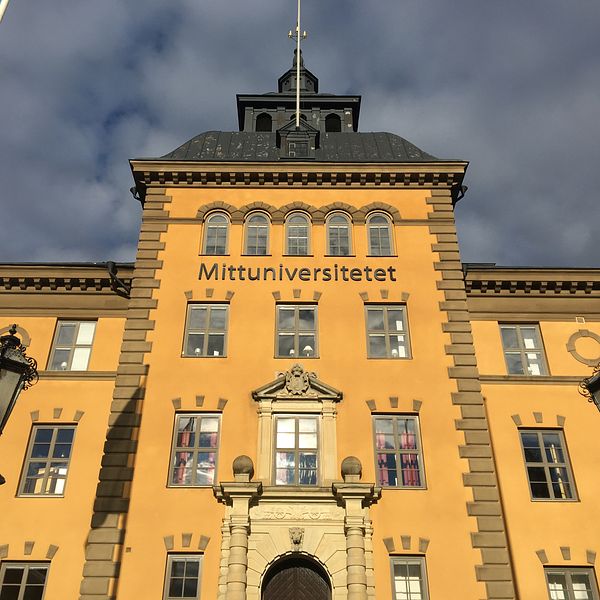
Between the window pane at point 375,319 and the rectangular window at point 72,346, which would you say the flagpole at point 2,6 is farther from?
the window pane at point 375,319

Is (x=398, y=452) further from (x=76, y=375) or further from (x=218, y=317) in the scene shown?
(x=76, y=375)

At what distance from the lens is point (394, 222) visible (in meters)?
24.0

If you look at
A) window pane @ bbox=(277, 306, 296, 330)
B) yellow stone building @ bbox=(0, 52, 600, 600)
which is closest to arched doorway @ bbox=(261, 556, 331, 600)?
yellow stone building @ bbox=(0, 52, 600, 600)

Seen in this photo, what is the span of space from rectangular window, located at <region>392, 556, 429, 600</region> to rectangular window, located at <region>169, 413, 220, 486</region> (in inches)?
225

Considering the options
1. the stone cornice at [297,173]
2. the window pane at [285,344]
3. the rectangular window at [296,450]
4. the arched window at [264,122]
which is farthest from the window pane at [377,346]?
the arched window at [264,122]

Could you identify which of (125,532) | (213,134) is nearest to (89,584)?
(125,532)

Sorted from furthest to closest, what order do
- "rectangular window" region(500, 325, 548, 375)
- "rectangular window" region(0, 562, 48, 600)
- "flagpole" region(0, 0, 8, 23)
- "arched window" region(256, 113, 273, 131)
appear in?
"arched window" region(256, 113, 273, 131), "rectangular window" region(500, 325, 548, 375), "rectangular window" region(0, 562, 48, 600), "flagpole" region(0, 0, 8, 23)

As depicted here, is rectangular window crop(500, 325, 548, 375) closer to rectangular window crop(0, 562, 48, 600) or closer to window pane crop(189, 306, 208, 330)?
window pane crop(189, 306, 208, 330)

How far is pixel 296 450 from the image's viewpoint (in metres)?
19.1

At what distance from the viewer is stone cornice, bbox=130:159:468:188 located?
24.8 metres

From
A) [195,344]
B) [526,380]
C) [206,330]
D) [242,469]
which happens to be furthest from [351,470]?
[526,380]

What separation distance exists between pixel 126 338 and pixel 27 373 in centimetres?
1104

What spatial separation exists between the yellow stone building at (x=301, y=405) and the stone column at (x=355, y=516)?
0.20 ft

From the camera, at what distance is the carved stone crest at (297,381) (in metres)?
19.9
